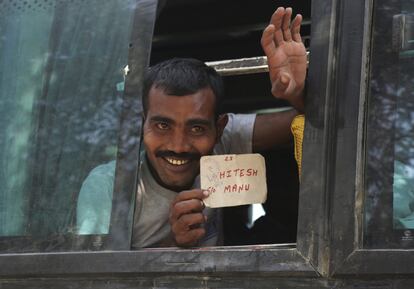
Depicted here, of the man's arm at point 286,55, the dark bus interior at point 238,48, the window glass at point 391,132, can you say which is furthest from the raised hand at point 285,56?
the dark bus interior at point 238,48

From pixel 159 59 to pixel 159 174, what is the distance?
1.42 meters

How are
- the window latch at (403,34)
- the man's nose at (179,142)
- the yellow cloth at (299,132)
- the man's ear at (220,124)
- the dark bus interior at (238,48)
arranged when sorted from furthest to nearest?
the dark bus interior at (238,48), the man's ear at (220,124), the man's nose at (179,142), the yellow cloth at (299,132), the window latch at (403,34)

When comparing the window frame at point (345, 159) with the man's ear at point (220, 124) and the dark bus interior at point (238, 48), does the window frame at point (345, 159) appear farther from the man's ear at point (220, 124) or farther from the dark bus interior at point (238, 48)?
the dark bus interior at point (238, 48)

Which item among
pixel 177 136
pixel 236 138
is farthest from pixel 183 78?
pixel 236 138

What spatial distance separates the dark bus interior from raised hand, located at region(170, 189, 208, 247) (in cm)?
139

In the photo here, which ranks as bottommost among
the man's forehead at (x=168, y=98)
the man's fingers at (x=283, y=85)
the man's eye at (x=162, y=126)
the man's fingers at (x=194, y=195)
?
the man's fingers at (x=194, y=195)

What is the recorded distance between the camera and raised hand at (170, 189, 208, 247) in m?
2.74

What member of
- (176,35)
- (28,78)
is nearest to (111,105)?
(28,78)

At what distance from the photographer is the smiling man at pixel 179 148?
9.05 feet

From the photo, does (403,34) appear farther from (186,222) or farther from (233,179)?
(186,222)

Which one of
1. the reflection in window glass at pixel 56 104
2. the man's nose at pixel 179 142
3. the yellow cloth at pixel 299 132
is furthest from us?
the man's nose at pixel 179 142

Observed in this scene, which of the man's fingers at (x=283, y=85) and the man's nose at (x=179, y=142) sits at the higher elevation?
the man's fingers at (x=283, y=85)

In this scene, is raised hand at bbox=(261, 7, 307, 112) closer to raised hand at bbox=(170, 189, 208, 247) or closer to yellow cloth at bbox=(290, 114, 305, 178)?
yellow cloth at bbox=(290, 114, 305, 178)

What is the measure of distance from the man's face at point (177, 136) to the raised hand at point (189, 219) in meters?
0.36
